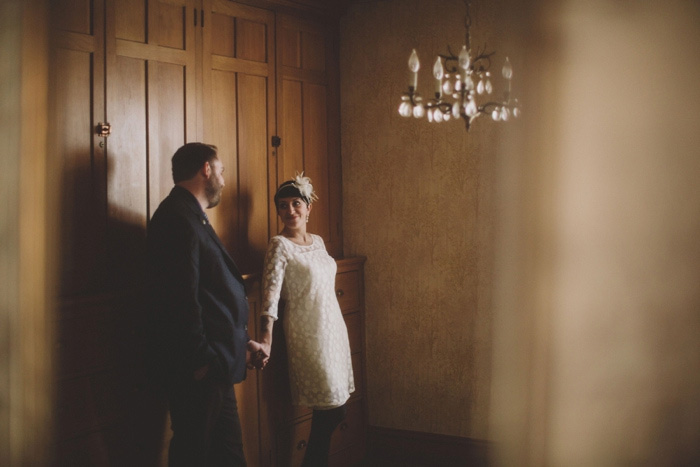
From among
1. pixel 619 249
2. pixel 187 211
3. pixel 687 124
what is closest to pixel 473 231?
pixel 619 249

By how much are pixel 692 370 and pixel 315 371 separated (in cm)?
160

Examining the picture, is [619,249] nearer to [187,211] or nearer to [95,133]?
[187,211]

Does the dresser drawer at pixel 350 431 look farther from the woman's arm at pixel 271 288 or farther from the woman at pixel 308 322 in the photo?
the woman's arm at pixel 271 288

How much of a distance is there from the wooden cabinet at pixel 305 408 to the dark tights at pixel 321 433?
184 mm

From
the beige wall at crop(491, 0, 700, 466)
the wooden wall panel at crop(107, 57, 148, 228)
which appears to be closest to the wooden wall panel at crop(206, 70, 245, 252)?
the wooden wall panel at crop(107, 57, 148, 228)

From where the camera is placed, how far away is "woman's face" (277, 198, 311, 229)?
9.54ft

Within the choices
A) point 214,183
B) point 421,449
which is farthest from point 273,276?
point 421,449

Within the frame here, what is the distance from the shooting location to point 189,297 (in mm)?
2213

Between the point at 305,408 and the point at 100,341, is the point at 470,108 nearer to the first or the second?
the point at 100,341

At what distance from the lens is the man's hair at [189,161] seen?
7.95 ft

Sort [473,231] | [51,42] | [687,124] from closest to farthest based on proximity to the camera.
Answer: [51,42] < [687,124] < [473,231]

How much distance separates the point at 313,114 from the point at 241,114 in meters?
0.52

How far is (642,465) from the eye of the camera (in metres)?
2.82

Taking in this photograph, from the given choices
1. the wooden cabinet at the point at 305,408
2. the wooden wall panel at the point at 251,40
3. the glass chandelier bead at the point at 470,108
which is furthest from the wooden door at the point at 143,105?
A: the glass chandelier bead at the point at 470,108
